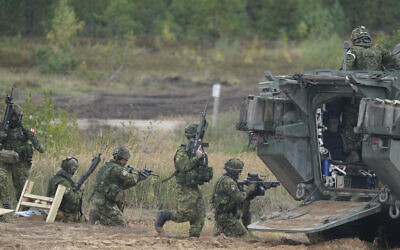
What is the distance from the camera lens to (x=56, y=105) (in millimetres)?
25672

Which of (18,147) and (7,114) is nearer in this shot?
(7,114)

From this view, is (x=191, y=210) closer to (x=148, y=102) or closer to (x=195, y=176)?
(x=195, y=176)

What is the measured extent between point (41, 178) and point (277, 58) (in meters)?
26.1

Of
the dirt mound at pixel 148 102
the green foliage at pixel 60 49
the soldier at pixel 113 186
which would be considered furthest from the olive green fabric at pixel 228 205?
the green foliage at pixel 60 49

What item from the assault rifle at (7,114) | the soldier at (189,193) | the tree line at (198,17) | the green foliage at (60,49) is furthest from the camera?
the tree line at (198,17)

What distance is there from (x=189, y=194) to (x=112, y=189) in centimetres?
137

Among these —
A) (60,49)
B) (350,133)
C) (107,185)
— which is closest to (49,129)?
(107,185)

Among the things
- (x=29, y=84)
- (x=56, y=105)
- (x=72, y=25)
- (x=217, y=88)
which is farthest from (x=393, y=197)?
(x=72, y=25)

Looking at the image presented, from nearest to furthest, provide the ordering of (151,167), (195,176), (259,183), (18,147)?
1. (195,176)
2. (259,183)
3. (18,147)
4. (151,167)

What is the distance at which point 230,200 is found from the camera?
1102 cm

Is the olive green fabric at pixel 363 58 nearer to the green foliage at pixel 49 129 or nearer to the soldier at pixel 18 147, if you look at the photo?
the soldier at pixel 18 147

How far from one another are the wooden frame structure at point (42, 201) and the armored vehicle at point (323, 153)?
3.01m

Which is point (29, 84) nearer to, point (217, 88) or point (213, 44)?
point (217, 88)

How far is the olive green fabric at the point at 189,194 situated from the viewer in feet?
35.6
